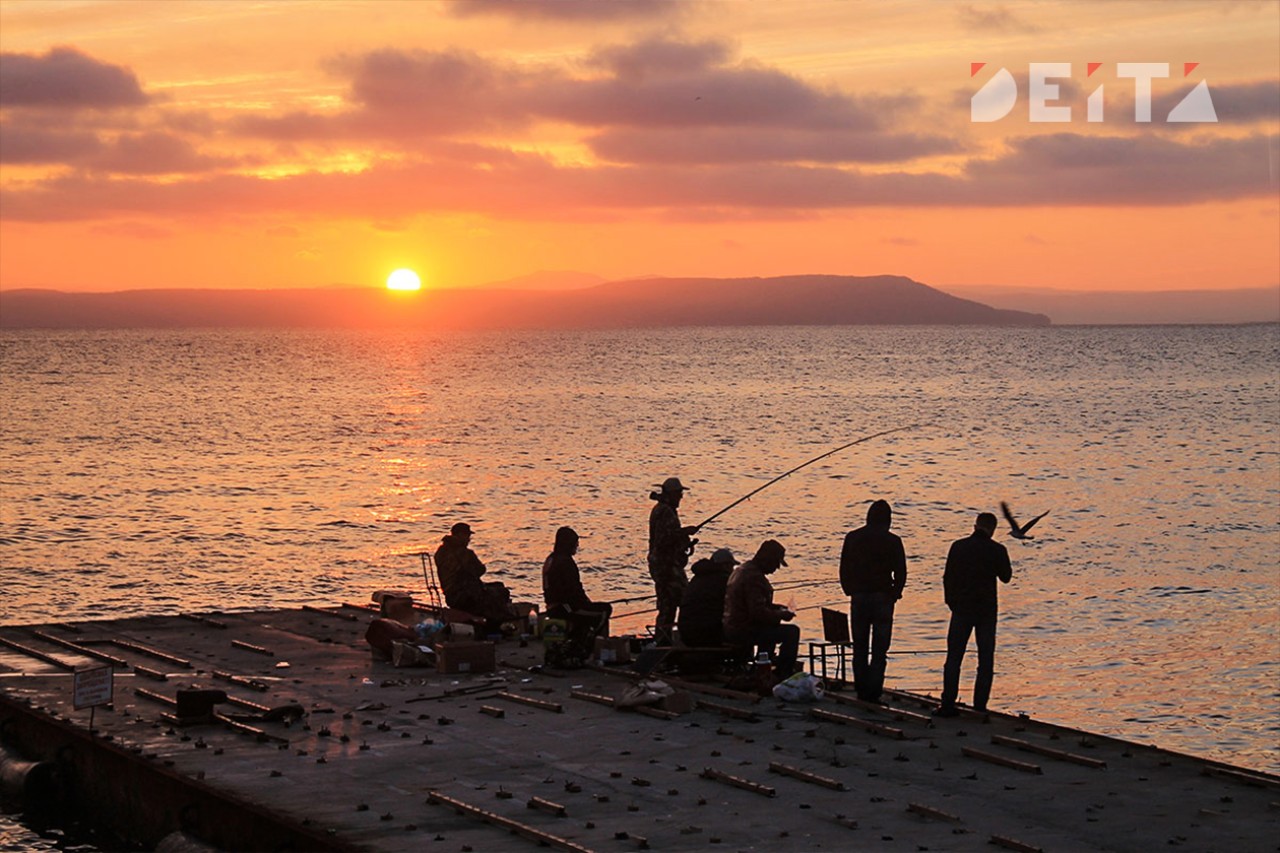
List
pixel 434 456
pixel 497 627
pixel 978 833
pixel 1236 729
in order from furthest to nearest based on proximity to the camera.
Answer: pixel 434 456 < pixel 1236 729 < pixel 497 627 < pixel 978 833

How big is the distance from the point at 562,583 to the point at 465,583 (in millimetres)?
1892

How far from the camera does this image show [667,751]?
1438 centimetres

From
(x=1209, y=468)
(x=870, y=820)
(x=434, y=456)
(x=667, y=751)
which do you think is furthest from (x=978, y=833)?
(x=434, y=456)

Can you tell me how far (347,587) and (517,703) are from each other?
56.9ft

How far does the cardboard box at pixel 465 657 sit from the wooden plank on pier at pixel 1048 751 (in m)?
5.69

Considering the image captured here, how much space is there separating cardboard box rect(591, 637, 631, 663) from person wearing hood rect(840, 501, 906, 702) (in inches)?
114

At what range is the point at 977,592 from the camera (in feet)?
54.1

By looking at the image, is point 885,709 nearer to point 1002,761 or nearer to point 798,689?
point 798,689

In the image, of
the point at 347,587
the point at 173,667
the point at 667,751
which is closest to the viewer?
the point at 667,751

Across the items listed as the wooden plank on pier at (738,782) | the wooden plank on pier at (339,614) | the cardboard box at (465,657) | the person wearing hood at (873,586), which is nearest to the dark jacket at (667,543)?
the cardboard box at (465,657)

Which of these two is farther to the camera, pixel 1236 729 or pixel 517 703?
pixel 1236 729

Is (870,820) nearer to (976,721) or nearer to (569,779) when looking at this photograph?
(569,779)

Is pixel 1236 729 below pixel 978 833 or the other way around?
below

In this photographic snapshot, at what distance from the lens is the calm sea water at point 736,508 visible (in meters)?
27.0
